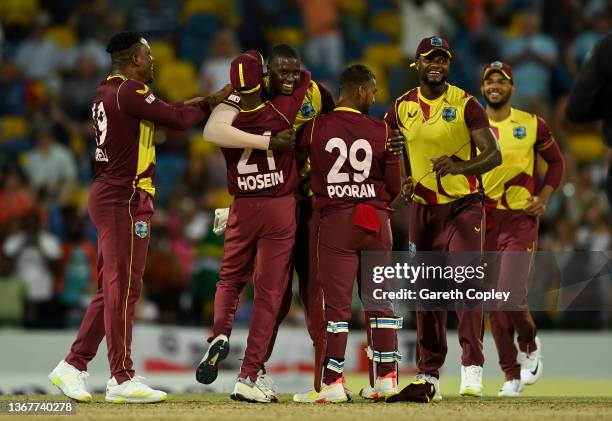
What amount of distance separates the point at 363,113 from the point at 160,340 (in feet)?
20.0

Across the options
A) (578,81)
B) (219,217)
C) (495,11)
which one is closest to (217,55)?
(495,11)

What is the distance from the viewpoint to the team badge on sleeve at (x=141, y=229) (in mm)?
9148

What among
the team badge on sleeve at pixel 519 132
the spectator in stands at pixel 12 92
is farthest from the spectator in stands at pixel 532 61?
the spectator in stands at pixel 12 92

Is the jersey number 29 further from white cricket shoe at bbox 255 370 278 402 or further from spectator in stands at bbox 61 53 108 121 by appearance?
spectator in stands at bbox 61 53 108 121

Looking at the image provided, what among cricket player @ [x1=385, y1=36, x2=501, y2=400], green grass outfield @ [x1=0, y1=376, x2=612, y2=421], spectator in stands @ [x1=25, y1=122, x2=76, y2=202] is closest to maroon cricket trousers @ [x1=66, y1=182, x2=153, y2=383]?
green grass outfield @ [x1=0, y1=376, x2=612, y2=421]

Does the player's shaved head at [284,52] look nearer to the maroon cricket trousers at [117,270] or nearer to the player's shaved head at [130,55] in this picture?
the player's shaved head at [130,55]

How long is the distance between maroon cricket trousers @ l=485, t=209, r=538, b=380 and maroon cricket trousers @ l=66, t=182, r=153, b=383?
10.8 feet

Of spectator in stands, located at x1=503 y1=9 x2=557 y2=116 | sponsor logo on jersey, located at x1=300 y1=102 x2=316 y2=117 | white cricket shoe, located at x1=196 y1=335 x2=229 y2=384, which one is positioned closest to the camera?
white cricket shoe, located at x1=196 y1=335 x2=229 y2=384

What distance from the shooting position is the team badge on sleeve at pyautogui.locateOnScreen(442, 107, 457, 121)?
952cm

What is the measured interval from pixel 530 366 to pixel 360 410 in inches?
122

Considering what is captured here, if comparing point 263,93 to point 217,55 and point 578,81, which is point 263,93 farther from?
point 217,55

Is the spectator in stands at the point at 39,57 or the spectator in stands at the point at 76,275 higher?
the spectator in stands at the point at 39,57

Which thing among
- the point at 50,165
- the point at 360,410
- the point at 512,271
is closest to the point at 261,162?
the point at 360,410

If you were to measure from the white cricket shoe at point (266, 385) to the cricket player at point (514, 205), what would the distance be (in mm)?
2317
